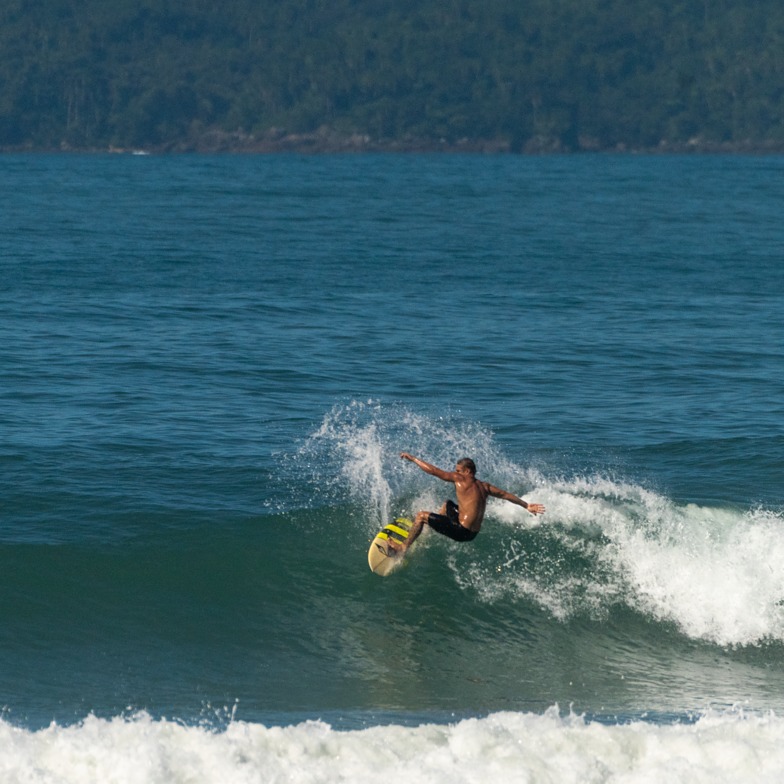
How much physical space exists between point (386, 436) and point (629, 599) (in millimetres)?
7295

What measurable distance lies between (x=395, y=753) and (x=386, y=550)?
5.43 m

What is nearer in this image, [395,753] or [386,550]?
[395,753]

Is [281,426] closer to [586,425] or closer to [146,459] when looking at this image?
[146,459]

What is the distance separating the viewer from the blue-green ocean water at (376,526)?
13.9m

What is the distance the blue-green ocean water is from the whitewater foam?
0.10 feet

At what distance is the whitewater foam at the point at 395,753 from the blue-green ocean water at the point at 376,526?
0.10ft

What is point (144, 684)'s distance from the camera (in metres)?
14.9

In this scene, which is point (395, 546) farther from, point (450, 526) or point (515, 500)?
point (515, 500)

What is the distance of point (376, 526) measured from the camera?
20016mm

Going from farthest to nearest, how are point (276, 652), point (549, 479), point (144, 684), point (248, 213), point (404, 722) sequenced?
point (248, 213) → point (549, 479) → point (276, 652) → point (144, 684) → point (404, 722)

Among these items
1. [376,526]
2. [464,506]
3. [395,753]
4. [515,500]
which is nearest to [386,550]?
[464,506]

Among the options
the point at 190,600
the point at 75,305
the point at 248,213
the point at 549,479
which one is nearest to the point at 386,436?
the point at 549,479

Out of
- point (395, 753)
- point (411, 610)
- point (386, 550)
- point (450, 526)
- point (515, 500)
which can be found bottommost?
point (411, 610)

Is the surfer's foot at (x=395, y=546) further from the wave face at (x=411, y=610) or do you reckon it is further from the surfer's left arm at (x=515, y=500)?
the surfer's left arm at (x=515, y=500)
